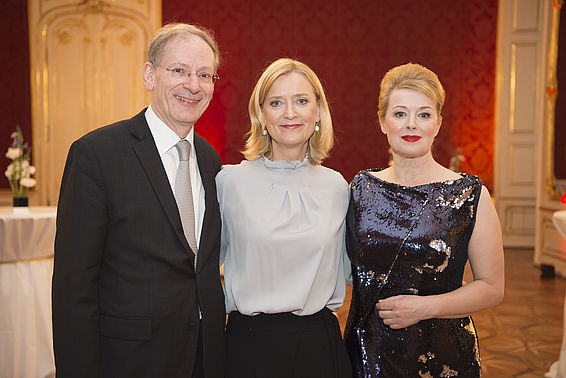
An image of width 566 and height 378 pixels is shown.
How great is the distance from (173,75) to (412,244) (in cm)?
97

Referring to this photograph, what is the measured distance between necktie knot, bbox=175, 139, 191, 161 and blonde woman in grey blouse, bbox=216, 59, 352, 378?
0.81 feet

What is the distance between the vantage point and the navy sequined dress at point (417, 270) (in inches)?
69.4

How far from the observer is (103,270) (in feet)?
5.05

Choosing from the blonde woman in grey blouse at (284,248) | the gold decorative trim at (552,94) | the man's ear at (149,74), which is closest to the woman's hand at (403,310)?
the blonde woman in grey blouse at (284,248)

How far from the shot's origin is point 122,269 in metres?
1.51

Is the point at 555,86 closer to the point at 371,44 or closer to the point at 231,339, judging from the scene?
the point at 371,44

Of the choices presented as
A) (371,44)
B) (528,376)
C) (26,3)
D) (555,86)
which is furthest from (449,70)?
(26,3)

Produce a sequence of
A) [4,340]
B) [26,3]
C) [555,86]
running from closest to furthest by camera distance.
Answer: [4,340] → [555,86] → [26,3]

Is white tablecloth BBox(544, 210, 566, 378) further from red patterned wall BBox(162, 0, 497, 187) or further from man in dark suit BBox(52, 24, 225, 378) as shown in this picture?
red patterned wall BBox(162, 0, 497, 187)

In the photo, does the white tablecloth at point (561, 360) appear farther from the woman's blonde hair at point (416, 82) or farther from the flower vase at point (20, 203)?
the flower vase at point (20, 203)

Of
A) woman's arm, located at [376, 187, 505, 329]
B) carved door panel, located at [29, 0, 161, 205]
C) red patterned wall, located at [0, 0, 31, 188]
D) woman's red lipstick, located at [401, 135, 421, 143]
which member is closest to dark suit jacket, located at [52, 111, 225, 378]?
woman's arm, located at [376, 187, 505, 329]

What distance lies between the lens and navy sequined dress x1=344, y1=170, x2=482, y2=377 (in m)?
1.76

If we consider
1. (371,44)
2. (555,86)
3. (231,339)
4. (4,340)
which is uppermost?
(371,44)

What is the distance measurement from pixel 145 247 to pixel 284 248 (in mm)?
489
